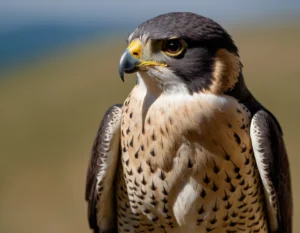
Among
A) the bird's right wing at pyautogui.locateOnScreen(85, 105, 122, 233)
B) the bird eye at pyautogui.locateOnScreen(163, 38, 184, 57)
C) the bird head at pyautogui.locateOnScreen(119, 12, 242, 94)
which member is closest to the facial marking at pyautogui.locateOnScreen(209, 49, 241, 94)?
the bird head at pyautogui.locateOnScreen(119, 12, 242, 94)

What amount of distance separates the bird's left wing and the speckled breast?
0.06 m

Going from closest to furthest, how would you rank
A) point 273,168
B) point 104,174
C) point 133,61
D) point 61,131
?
point 133,61, point 273,168, point 104,174, point 61,131

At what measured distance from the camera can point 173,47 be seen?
166 inches

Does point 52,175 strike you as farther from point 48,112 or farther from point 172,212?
point 172,212

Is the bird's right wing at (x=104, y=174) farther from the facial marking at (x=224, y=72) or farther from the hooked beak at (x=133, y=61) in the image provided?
the facial marking at (x=224, y=72)

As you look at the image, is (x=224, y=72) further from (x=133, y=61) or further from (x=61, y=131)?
(x=61, y=131)

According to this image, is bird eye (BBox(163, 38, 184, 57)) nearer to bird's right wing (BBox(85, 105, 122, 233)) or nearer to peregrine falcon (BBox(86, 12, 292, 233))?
peregrine falcon (BBox(86, 12, 292, 233))

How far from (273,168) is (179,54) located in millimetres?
960

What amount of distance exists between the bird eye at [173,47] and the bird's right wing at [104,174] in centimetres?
68

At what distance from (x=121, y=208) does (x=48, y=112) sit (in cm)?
1729

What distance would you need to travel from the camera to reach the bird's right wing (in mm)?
4711

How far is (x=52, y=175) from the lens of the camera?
59.2 ft

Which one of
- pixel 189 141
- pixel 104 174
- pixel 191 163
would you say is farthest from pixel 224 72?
pixel 104 174

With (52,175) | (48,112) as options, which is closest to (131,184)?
(52,175)
